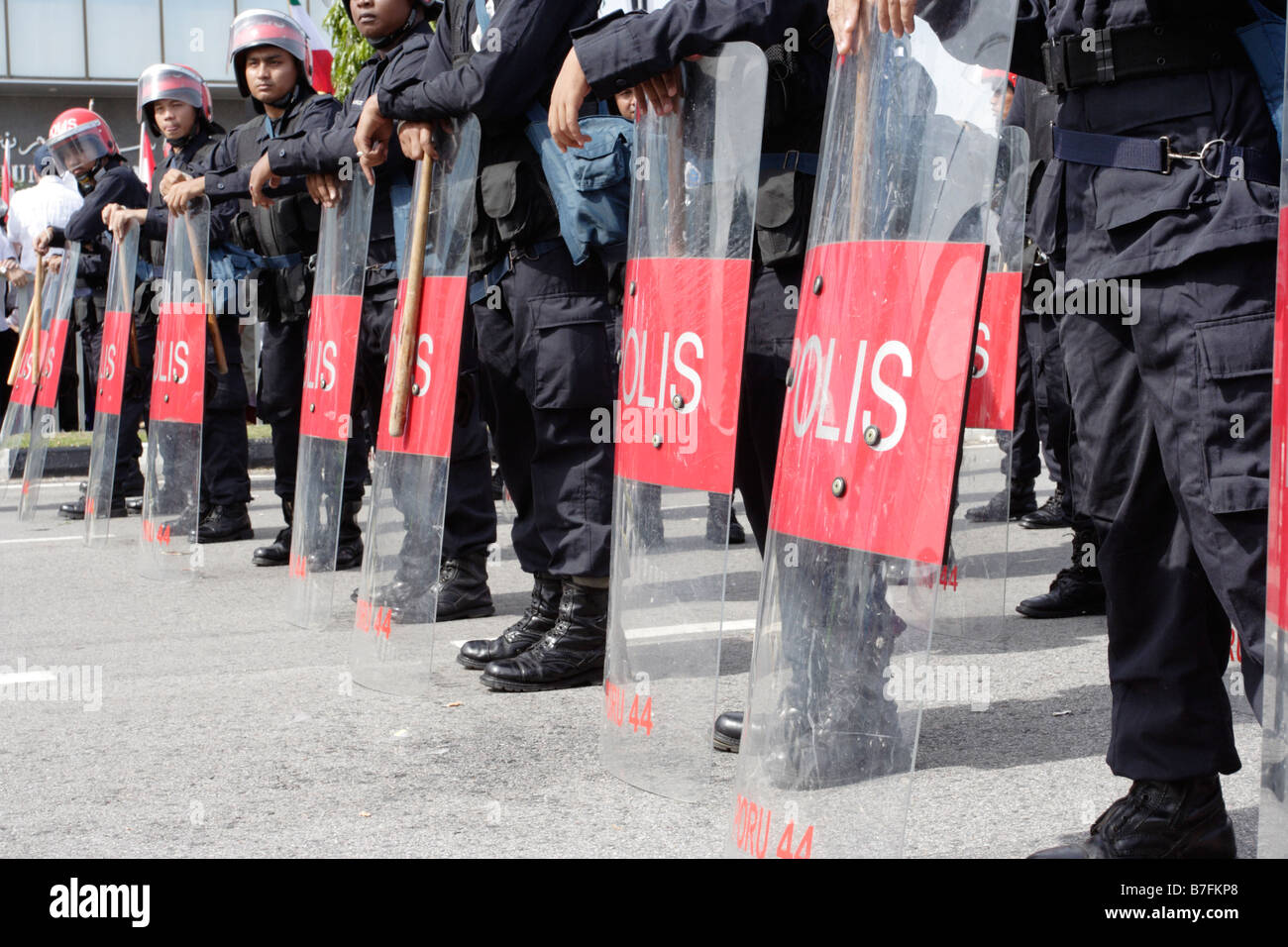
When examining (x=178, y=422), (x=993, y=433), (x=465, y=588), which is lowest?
(x=465, y=588)

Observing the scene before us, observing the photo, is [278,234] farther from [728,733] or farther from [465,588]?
[728,733]

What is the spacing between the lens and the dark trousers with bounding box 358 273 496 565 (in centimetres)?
428

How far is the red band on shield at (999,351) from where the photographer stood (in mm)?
4258

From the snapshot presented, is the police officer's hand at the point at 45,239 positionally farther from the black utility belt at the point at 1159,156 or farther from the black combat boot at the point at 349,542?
the black utility belt at the point at 1159,156

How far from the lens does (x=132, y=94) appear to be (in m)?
22.6

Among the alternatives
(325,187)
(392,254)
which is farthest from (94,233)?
(325,187)

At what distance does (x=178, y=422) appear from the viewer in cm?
592

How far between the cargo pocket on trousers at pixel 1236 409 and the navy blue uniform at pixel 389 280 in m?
2.53

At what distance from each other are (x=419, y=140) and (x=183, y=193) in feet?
8.33

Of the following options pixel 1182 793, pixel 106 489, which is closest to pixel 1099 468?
pixel 1182 793

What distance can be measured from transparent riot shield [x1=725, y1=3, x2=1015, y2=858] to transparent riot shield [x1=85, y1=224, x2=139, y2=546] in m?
5.12

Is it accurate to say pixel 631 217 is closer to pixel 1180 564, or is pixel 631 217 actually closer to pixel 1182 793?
pixel 1180 564

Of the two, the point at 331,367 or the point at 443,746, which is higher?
the point at 331,367

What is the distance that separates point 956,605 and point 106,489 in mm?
4276
